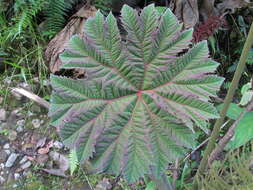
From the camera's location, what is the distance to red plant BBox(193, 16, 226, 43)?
71.1 inches

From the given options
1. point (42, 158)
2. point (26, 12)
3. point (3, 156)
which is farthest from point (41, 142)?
point (26, 12)

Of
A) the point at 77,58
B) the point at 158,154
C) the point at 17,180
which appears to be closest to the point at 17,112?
the point at 17,180

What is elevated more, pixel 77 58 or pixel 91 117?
pixel 77 58

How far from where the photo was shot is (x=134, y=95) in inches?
38.9

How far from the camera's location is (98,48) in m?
0.98

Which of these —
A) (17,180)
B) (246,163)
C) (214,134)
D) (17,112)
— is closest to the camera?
(214,134)

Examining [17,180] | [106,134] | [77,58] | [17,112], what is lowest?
[17,180]

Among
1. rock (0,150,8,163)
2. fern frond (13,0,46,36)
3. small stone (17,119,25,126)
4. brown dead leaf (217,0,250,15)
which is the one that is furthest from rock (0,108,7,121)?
brown dead leaf (217,0,250,15)

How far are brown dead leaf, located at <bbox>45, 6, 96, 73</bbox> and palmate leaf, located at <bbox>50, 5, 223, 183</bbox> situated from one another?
101 cm

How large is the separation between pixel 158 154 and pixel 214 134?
0.22 meters

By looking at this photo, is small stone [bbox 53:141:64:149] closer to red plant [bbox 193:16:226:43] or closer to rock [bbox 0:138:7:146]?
rock [bbox 0:138:7:146]

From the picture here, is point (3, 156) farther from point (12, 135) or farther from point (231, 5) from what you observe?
point (231, 5)

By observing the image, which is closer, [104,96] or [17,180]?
[104,96]

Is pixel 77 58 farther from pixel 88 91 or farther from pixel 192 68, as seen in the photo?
pixel 192 68
